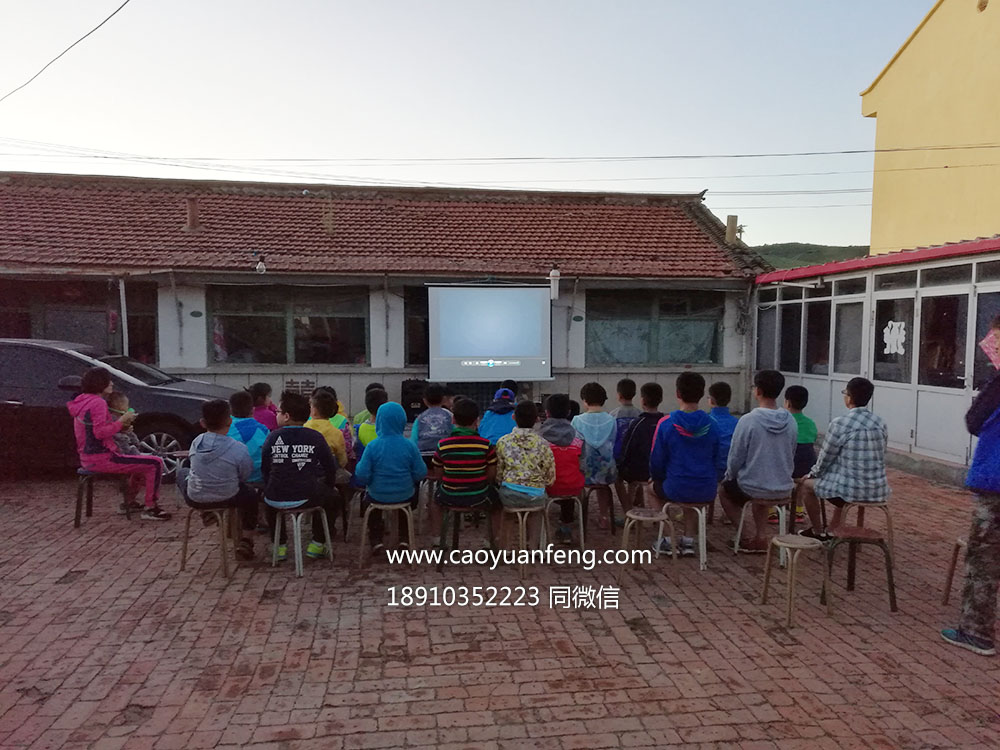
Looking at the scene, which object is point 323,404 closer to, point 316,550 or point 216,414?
point 216,414

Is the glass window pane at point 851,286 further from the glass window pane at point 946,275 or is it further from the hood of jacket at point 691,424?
the hood of jacket at point 691,424

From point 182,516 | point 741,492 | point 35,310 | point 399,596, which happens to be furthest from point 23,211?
point 741,492

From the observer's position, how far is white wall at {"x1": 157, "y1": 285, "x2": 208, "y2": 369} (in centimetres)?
1138

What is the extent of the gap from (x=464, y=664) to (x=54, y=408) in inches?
261

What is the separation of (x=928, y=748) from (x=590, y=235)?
1184cm

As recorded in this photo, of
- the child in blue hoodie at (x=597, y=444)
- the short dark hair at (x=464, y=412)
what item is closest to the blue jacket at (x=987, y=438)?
the child in blue hoodie at (x=597, y=444)

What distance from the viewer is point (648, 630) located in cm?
401

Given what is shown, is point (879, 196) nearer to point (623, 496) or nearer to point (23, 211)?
point (623, 496)

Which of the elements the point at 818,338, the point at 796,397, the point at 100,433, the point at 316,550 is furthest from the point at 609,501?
the point at 818,338

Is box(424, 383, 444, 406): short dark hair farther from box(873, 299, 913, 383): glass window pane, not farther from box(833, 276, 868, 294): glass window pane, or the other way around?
box(833, 276, 868, 294): glass window pane

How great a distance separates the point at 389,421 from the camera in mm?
5062

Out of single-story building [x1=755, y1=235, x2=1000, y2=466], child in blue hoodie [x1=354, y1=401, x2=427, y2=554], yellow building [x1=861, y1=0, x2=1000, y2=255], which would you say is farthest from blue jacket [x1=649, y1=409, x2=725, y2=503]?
yellow building [x1=861, y1=0, x2=1000, y2=255]

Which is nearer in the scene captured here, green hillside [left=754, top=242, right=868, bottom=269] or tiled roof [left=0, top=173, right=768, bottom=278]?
tiled roof [left=0, top=173, right=768, bottom=278]

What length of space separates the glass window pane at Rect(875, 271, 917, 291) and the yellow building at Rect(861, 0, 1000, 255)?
23.2 feet
